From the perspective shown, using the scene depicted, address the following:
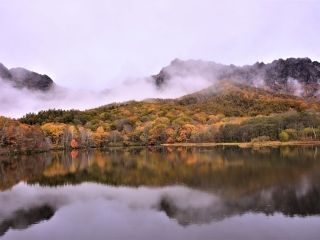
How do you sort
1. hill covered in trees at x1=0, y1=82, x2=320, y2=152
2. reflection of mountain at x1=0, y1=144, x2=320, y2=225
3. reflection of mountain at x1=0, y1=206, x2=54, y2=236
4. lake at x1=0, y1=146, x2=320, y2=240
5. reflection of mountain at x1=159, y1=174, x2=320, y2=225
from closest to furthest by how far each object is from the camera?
lake at x1=0, y1=146, x2=320, y2=240 → reflection of mountain at x1=0, y1=206, x2=54, y2=236 → reflection of mountain at x1=159, y1=174, x2=320, y2=225 → reflection of mountain at x1=0, y1=144, x2=320, y2=225 → hill covered in trees at x1=0, y1=82, x2=320, y2=152

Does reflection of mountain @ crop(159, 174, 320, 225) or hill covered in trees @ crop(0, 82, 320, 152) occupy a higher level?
hill covered in trees @ crop(0, 82, 320, 152)

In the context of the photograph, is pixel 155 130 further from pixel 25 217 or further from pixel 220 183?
pixel 25 217

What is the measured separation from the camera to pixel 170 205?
87.9 ft

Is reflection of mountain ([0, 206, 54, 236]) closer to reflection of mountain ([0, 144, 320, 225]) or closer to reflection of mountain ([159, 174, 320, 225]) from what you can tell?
reflection of mountain ([0, 144, 320, 225])

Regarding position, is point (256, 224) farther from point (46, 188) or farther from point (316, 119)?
point (316, 119)

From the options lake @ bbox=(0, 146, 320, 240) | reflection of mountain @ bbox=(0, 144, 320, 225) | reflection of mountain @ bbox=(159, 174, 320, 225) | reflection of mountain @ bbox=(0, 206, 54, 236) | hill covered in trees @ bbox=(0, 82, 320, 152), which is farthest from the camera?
hill covered in trees @ bbox=(0, 82, 320, 152)

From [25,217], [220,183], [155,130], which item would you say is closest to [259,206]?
[220,183]

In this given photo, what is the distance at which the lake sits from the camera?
20219 millimetres

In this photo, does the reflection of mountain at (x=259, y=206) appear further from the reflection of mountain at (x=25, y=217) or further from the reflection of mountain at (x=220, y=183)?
the reflection of mountain at (x=25, y=217)

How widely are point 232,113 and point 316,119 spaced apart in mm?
70959

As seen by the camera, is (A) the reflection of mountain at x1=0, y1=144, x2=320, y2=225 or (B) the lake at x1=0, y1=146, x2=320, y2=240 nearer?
(B) the lake at x1=0, y1=146, x2=320, y2=240

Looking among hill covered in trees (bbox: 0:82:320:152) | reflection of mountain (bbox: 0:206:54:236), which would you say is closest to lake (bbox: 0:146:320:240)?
reflection of mountain (bbox: 0:206:54:236)

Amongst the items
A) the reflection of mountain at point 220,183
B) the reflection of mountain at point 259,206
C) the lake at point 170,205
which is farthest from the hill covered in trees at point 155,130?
the reflection of mountain at point 259,206

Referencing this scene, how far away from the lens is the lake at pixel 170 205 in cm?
2022
